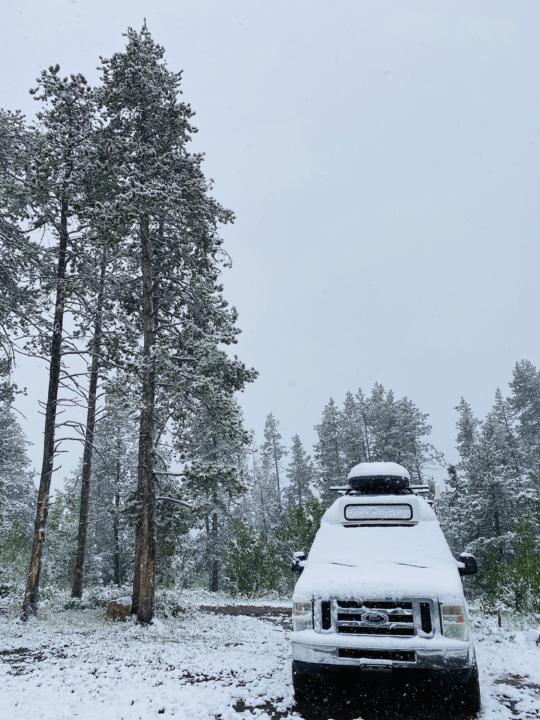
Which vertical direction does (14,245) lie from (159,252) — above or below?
below

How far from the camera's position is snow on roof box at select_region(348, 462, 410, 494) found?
9.17 metres

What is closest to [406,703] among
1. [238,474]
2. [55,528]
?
[238,474]

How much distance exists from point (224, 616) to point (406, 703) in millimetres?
11823

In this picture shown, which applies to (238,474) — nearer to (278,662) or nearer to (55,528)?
(278,662)

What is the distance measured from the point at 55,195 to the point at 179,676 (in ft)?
43.1

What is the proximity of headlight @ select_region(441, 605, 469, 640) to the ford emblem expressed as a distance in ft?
2.14

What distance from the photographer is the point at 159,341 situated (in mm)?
13359

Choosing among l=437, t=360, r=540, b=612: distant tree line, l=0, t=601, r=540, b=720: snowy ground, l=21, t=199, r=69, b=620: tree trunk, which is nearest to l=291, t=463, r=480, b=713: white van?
l=0, t=601, r=540, b=720: snowy ground

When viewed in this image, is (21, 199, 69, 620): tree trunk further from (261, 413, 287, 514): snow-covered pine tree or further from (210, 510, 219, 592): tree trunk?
(261, 413, 287, 514): snow-covered pine tree

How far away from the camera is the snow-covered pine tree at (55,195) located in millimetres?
13398

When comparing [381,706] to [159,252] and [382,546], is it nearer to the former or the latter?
[382,546]

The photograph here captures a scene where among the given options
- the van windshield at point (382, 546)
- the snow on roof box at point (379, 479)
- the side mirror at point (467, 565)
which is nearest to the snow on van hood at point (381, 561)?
the van windshield at point (382, 546)

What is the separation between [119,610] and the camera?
14.5 metres

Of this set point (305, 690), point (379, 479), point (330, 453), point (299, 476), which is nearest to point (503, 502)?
point (330, 453)
